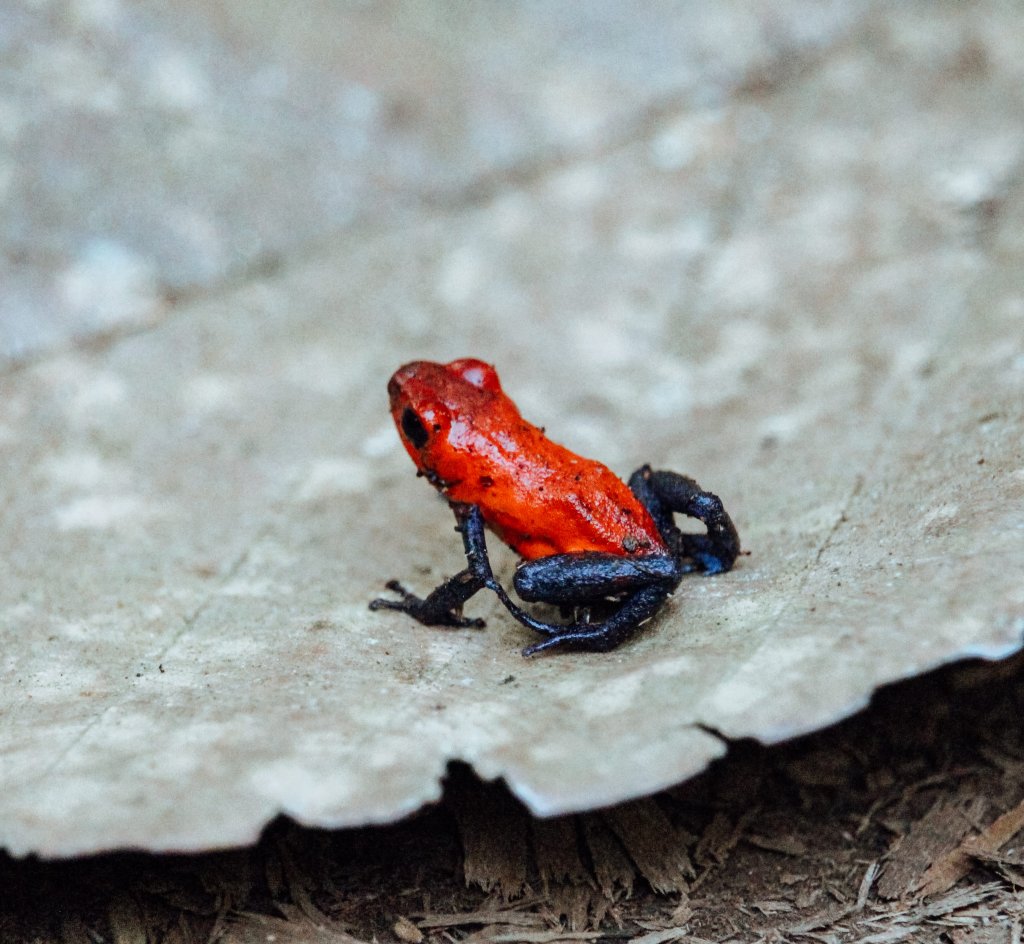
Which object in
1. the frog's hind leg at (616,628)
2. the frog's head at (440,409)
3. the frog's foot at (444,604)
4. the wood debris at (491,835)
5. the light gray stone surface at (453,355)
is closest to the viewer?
the light gray stone surface at (453,355)

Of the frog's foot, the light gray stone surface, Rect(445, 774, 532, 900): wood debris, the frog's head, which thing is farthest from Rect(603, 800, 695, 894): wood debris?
the frog's head

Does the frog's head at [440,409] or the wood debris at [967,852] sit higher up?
the frog's head at [440,409]

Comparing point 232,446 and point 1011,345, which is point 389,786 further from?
point 1011,345

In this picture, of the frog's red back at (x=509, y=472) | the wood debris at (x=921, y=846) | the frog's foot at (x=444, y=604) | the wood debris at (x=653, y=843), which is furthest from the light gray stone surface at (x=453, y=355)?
the wood debris at (x=921, y=846)

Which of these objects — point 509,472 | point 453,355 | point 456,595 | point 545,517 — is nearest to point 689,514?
point 545,517

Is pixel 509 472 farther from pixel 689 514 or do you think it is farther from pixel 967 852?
pixel 967 852

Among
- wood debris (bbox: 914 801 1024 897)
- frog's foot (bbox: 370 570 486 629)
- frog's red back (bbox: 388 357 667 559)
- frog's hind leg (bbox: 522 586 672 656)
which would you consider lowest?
wood debris (bbox: 914 801 1024 897)

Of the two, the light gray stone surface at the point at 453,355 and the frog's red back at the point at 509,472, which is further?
the frog's red back at the point at 509,472

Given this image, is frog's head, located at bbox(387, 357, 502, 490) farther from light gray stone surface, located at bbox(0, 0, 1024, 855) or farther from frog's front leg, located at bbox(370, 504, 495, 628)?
light gray stone surface, located at bbox(0, 0, 1024, 855)

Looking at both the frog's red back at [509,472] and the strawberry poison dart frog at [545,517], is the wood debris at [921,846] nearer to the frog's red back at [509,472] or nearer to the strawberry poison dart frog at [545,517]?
the strawberry poison dart frog at [545,517]
